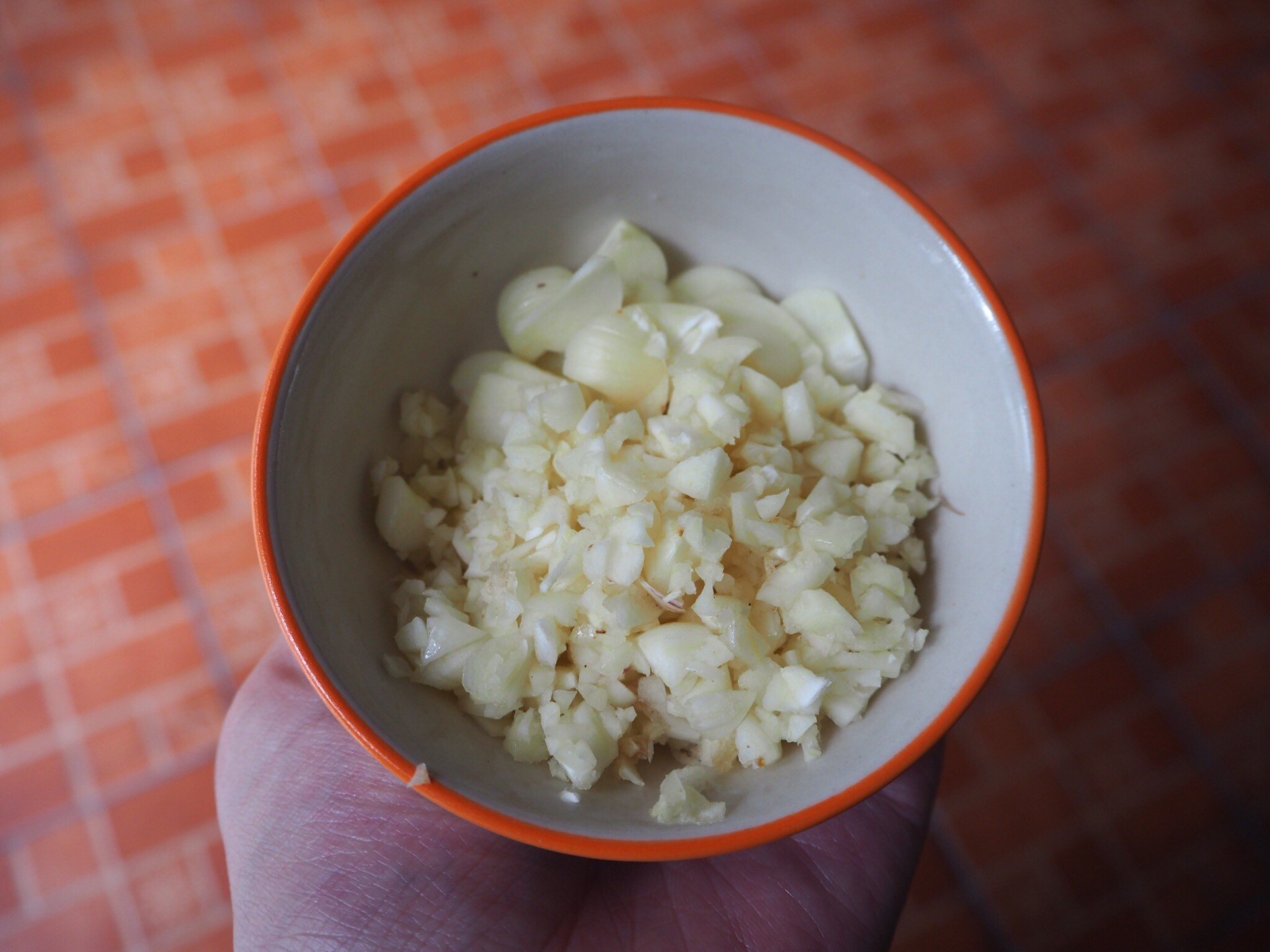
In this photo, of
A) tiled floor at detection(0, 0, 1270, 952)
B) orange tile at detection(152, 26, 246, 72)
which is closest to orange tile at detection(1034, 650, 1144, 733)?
tiled floor at detection(0, 0, 1270, 952)

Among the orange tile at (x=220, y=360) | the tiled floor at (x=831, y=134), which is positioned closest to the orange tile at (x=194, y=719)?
the tiled floor at (x=831, y=134)

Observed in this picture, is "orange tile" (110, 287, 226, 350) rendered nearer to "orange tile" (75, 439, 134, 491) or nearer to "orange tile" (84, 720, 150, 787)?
"orange tile" (75, 439, 134, 491)

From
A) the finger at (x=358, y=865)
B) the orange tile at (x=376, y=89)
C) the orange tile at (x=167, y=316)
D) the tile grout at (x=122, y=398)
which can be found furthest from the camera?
the orange tile at (x=376, y=89)

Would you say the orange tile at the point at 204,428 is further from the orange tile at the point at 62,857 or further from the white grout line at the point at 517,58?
the white grout line at the point at 517,58

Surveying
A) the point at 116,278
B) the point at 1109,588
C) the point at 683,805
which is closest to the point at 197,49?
the point at 116,278

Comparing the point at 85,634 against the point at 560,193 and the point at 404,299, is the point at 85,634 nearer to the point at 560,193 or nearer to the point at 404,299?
the point at 404,299

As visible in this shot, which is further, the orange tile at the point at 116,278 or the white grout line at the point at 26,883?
the orange tile at the point at 116,278

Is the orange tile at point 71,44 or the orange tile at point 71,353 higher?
the orange tile at point 71,44
